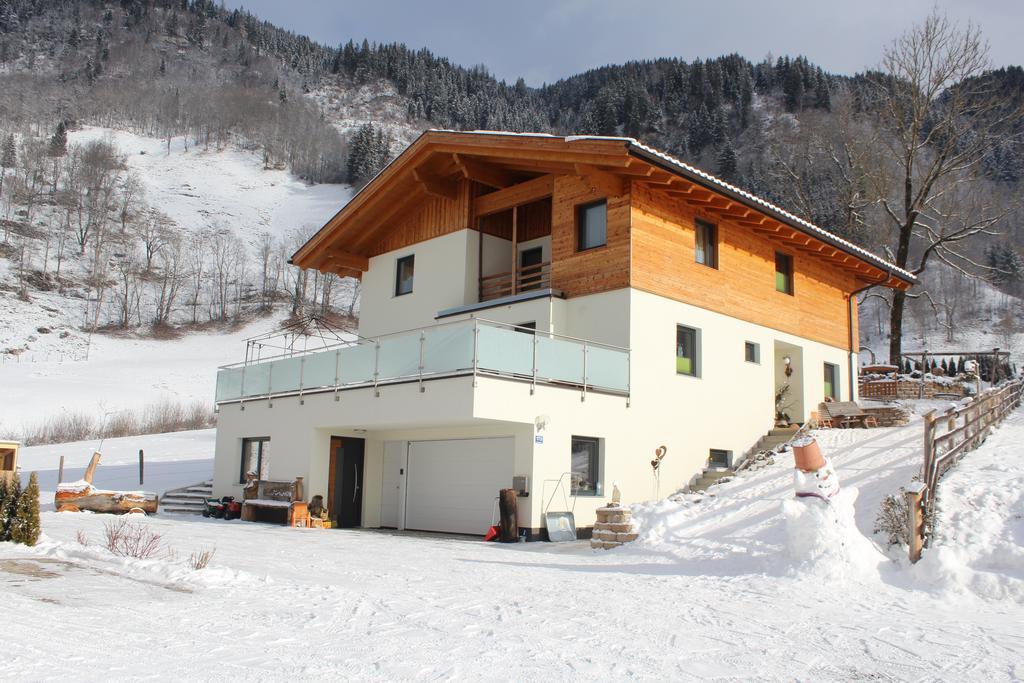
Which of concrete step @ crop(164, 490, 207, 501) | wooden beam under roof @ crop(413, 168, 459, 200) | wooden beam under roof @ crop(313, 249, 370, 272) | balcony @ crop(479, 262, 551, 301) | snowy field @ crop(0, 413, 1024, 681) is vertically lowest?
snowy field @ crop(0, 413, 1024, 681)

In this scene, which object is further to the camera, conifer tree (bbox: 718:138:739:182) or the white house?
conifer tree (bbox: 718:138:739:182)

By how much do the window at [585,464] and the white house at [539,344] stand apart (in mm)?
41

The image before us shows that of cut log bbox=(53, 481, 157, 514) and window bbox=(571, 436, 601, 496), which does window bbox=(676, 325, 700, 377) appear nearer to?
window bbox=(571, 436, 601, 496)

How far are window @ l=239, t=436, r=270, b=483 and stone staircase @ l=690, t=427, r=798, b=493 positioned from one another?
10.1 m

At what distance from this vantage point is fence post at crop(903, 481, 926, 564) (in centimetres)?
966

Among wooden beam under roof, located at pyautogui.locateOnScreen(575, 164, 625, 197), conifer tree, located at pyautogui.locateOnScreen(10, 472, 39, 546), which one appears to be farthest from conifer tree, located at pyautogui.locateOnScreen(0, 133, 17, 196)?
conifer tree, located at pyautogui.locateOnScreen(10, 472, 39, 546)

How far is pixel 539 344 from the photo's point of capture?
15.5 meters

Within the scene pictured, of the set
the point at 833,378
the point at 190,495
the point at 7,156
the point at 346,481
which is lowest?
the point at 190,495

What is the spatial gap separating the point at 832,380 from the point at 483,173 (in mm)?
11279

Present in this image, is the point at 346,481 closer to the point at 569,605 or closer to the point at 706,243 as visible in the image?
the point at 706,243

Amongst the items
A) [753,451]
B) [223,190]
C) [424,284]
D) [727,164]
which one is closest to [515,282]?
[424,284]

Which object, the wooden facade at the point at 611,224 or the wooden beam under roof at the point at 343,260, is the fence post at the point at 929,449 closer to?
the wooden facade at the point at 611,224

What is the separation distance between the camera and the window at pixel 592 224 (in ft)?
58.5

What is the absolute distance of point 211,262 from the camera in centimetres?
7094
